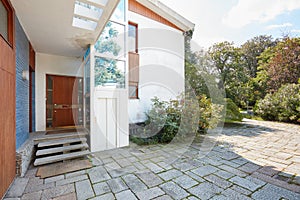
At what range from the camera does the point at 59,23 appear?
9.66 feet

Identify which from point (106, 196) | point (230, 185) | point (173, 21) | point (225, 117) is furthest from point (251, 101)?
point (106, 196)

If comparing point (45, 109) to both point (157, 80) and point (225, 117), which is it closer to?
point (157, 80)

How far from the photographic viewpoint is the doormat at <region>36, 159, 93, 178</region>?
273 cm

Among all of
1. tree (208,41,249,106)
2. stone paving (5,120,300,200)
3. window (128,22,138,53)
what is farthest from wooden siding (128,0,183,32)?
tree (208,41,249,106)

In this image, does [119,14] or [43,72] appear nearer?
[119,14]

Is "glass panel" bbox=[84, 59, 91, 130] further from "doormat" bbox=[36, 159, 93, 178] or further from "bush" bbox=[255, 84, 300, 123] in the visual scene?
"bush" bbox=[255, 84, 300, 123]

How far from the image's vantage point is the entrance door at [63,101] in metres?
4.91

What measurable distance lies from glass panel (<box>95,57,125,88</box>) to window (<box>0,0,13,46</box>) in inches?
67.3

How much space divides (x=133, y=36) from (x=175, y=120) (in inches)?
153

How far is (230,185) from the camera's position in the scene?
2361 millimetres

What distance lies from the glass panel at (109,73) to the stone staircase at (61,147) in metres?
1.53

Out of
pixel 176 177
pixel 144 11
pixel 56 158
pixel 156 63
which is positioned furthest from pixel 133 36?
pixel 176 177

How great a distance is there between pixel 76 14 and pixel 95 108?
213 cm

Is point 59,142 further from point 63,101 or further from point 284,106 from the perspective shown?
point 284,106
